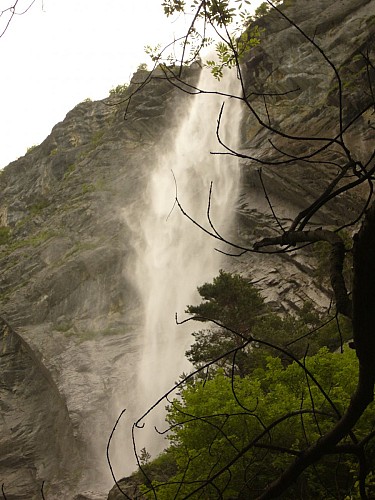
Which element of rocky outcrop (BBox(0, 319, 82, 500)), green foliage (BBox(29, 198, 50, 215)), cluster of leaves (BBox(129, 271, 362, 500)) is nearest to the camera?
cluster of leaves (BBox(129, 271, 362, 500))

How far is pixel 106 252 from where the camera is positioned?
3650 centimetres

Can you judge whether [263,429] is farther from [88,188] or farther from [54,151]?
[54,151]

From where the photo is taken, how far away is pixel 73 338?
31.7 m

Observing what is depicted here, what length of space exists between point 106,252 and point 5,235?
1631 centimetres

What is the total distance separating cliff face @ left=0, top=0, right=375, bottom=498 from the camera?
26609 mm

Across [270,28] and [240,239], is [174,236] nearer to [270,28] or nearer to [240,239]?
[240,239]

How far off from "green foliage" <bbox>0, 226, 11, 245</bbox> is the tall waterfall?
15.0m

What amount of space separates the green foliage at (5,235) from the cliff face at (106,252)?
0.71 ft

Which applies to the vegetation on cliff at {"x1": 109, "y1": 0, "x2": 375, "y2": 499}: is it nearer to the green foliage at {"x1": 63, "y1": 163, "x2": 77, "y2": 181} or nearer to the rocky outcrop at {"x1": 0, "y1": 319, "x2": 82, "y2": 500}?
the rocky outcrop at {"x1": 0, "y1": 319, "x2": 82, "y2": 500}

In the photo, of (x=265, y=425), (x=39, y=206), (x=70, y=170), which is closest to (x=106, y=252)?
(x=39, y=206)

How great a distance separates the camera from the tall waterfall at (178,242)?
92.2 ft

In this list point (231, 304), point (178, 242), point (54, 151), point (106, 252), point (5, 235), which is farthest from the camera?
point (54, 151)

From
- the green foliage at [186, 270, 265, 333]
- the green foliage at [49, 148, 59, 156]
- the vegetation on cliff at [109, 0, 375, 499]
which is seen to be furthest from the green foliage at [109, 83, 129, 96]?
the green foliage at [186, 270, 265, 333]

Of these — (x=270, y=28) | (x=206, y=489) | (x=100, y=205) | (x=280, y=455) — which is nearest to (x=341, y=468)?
(x=280, y=455)
